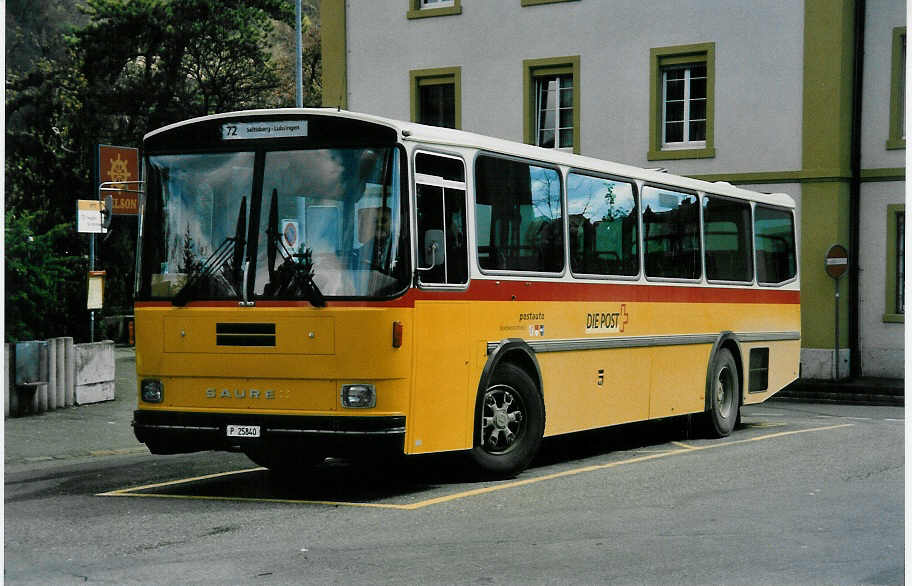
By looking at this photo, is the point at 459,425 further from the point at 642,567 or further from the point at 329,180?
the point at 642,567

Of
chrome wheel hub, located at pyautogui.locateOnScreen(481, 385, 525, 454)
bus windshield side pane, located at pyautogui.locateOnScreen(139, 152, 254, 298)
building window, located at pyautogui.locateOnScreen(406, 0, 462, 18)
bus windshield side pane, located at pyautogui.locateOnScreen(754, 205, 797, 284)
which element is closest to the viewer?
bus windshield side pane, located at pyautogui.locateOnScreen(139, 152, 254, 298)

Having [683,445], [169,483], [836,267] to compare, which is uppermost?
[836,267]

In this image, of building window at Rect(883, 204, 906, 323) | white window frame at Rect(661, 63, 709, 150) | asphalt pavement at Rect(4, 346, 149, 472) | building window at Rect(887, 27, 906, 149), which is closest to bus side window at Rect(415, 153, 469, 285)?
asphalt pavement at Rect(4, 346, 149, 472)

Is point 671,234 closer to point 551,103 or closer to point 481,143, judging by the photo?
point 481,143

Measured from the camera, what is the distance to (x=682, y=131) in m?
27.7

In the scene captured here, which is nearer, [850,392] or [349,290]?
[349,290]

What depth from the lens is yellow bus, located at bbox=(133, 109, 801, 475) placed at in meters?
9.96

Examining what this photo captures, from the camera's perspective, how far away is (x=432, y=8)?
30172 mm

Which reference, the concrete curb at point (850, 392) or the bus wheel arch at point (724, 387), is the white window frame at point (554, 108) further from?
the bus wheel arch at point (724, 387)

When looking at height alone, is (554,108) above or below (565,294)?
above

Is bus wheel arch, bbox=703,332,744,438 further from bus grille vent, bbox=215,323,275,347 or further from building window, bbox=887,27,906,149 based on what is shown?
building window, bbox=887,27,906,149

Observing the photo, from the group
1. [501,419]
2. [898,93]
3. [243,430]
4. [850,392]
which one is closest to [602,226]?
[501,419]

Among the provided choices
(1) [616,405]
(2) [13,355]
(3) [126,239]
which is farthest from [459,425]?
(3) [126,239]

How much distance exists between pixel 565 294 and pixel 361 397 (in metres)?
3.02
